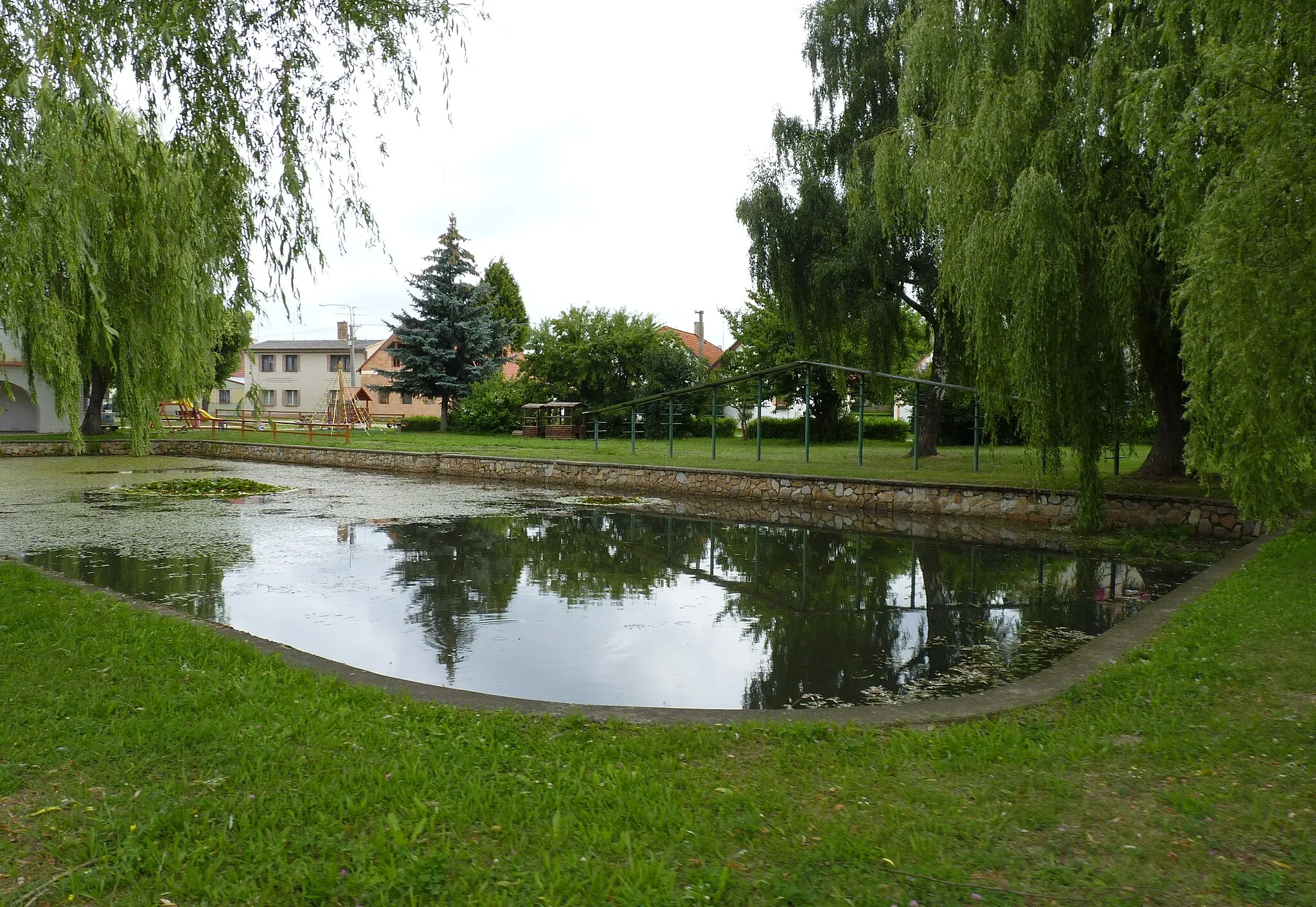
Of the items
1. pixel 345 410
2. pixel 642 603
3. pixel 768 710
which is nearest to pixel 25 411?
pixel 345 410

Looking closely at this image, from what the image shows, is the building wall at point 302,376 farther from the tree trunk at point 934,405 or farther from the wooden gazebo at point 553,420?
the tree trunk at point 934,405

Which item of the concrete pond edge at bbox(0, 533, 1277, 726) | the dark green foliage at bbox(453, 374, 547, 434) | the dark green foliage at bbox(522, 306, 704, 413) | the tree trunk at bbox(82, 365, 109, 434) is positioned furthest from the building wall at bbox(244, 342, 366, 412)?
the concrete pond edge at bbox(0, 533, 1277, 726)

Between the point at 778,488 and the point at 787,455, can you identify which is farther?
the point at 787,455

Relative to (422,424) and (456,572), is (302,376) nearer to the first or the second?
(422,424)

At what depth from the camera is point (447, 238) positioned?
1655 inches

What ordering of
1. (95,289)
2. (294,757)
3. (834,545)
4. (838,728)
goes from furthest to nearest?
(834,545) < (95,289) < (838,728) < (294,757)

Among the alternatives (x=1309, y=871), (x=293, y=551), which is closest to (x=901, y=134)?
(x=293, y=551)

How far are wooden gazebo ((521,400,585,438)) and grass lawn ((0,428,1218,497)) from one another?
964 mm

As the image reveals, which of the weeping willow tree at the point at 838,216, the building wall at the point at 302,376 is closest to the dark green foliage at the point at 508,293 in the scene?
the building wall at the point at 302,376

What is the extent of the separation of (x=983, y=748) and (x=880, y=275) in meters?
16.6

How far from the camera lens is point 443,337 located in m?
38.2

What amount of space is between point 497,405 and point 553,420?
98.1 inches

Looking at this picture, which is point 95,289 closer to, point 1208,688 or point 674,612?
point 674,612

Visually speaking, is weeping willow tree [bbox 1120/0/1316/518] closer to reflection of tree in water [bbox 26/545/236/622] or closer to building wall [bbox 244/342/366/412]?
reflection of tree in water [bbox 26/545/236/622]
